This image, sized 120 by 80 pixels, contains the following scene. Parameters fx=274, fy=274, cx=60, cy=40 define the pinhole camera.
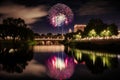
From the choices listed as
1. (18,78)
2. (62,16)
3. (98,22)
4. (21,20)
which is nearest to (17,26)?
(21,20)

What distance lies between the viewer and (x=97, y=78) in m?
20.5

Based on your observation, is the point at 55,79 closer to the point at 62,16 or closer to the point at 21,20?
the point at 62,16

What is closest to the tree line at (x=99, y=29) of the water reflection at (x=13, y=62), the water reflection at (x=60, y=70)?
the water reflection at (x=13, y=62)

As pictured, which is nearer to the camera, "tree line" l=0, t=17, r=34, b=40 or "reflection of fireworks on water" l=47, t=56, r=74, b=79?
"reflection of fireworks on water" l=47, t=56, r=74, b=79

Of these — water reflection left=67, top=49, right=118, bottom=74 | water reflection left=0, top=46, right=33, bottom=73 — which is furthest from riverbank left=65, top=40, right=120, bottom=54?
water reflection left=0, top=46, right=33, bottom=73

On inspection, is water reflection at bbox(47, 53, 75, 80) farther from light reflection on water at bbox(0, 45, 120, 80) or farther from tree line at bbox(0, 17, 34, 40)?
tree line at bbox(0, 17, 34, 40)

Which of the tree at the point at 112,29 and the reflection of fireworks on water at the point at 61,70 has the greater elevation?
the tree at the point at 112,29

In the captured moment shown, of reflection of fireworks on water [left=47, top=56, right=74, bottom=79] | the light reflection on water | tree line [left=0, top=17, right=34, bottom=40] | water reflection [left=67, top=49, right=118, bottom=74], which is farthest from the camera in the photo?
tree line [left=0, top=17, right=34, bottom=40]

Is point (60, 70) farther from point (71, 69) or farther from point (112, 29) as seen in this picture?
point (112, 29)

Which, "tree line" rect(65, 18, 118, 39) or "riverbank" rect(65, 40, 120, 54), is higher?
"tree line" rect(65, 18, 118, 39)

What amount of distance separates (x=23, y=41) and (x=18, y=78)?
106 m

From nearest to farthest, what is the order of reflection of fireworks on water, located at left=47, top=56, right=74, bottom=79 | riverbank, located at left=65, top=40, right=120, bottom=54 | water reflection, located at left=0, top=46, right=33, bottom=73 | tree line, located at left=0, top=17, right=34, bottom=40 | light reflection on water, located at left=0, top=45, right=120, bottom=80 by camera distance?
1. light reflection on water, located at left=0, top=45, right=120, bottom=80
2. reflection of fireworks on water, located at left=47, top=56, right=74, bottom=79
3. water reflection, located at left=0, top=46, right=33, bottom=73
4. riverbank, located at left=65, top=40, right=120, bottom=54
5. tree line, located at left=0, top=17, right=34, bottom=40

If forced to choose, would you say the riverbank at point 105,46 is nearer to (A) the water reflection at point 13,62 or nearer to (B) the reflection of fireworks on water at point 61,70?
(A) the water reflection at point 13,62


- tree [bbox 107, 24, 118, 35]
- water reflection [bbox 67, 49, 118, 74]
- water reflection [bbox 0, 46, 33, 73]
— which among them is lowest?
water reflection [bbox 67, 49, 118, 74]
